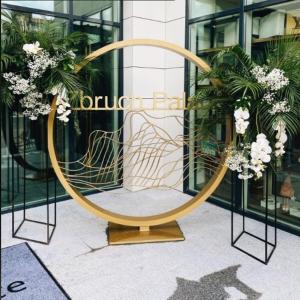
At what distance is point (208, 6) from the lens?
14.3 feet

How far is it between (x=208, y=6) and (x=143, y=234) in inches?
114

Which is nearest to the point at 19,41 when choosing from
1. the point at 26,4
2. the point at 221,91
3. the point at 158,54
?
the point at 26,4

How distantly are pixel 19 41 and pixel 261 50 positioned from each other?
96.2 inches

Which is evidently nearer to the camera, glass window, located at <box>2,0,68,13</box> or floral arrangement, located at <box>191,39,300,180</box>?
floral arrangement, located at <box>191,39,300,180</box>

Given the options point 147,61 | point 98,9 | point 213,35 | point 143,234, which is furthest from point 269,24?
point 143,234

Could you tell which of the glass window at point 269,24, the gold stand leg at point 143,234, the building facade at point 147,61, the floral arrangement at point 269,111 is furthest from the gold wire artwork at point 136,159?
the floral arrangement at point 269,111

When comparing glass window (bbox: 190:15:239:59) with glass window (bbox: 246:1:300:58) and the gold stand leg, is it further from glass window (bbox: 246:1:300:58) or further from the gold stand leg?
the gold stand leg

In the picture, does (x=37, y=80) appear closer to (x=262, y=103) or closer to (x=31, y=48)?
(x=31, y=48)

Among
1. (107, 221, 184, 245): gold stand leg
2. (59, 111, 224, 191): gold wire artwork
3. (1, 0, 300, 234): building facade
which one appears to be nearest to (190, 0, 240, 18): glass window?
(1, 0, 300, 234): building facade

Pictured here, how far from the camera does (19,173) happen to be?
438 cm

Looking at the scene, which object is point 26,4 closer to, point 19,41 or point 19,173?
point 19,41

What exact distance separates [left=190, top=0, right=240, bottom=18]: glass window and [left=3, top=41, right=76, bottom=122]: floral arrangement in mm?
2066

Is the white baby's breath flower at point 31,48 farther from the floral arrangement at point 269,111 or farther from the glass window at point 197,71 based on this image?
the glass window at point 197,71

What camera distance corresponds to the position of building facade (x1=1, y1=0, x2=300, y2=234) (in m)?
3.70
